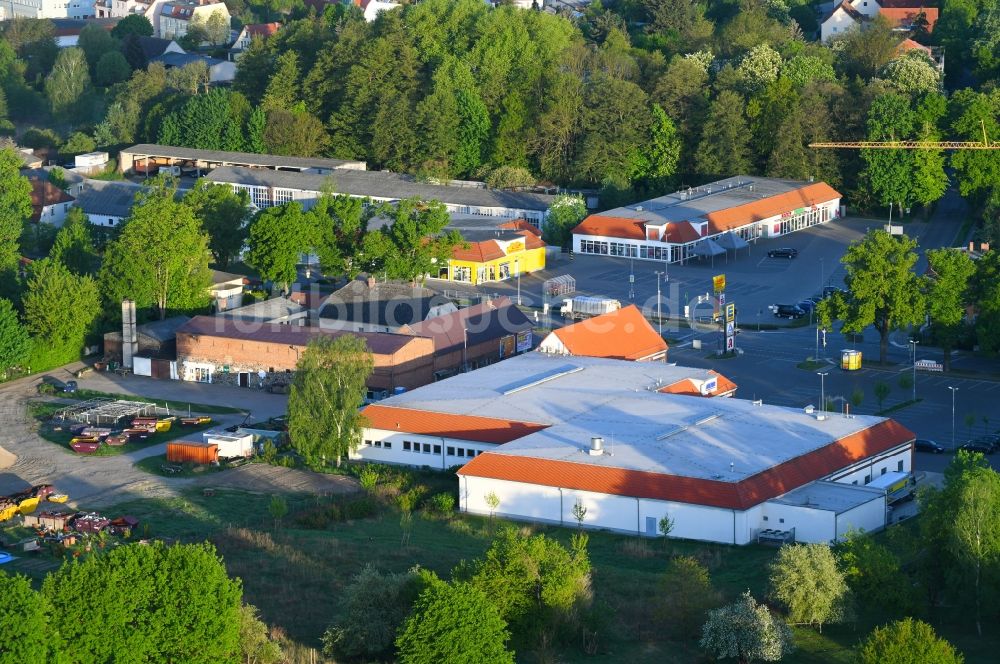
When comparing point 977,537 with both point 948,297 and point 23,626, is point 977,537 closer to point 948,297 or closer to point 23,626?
point 23,626

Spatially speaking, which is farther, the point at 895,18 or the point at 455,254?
the point at 895,18

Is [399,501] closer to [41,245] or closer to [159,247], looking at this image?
[159,247]

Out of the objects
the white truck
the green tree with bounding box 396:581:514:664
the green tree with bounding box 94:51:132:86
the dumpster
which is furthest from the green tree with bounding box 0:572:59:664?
the green tree with bounding box 94:51:132:86

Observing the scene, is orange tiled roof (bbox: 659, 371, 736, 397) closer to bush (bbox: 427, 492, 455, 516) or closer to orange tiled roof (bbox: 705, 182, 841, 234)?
bush (bbox: 427, 492, 455, 516)

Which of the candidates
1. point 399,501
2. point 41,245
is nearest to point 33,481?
point 399,501

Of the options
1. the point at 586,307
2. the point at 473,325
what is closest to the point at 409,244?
the point at 586,307

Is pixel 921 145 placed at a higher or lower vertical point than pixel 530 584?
higher

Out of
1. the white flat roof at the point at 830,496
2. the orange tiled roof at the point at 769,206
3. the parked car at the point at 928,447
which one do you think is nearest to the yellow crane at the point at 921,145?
the orange tiled roof at the point at 769,206
